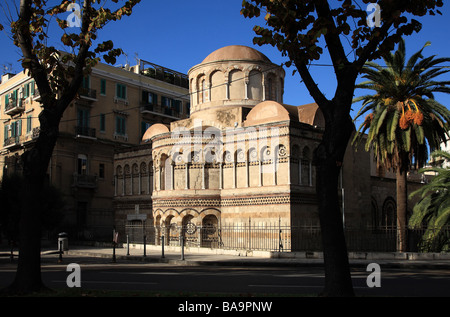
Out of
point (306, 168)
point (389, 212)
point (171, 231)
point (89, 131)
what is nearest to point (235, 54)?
point (306, 168)

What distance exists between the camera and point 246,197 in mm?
27578

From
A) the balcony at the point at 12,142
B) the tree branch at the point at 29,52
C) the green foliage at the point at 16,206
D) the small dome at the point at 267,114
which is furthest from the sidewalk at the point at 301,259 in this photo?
the balcony at the point at 12,142

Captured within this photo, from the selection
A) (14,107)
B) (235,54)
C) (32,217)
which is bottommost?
(32,217)

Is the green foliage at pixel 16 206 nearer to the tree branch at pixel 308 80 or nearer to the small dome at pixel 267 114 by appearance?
the small dome at pixel 267 114

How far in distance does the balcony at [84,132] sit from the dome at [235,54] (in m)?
11.5

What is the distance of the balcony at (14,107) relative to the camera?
3980 centimetres

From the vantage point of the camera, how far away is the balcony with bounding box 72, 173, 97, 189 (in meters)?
37.2

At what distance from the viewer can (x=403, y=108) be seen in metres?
21.4

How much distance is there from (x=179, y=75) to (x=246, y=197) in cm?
2717

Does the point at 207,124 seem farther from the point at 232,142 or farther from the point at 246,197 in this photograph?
the point at 246,197

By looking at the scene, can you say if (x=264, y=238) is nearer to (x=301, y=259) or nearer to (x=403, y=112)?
(x=301, y=259)

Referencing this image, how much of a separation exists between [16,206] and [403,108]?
67.9ft

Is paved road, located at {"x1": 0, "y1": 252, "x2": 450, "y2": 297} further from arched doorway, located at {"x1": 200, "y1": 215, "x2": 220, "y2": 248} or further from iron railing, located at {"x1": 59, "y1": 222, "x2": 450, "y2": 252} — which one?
arched doorway, located at {"x1": 200, "y1": 215, "x2": 220, "y2": 248}
